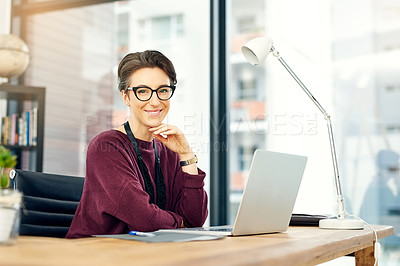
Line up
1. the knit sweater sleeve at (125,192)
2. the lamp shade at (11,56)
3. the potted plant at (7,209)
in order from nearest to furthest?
the potted plant at (7,209)
the knit sweater sleeve at (125,192)
the lamp shade at (11,56)

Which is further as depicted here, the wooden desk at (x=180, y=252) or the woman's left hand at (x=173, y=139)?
the woman's left hand at (x=173, y=139)

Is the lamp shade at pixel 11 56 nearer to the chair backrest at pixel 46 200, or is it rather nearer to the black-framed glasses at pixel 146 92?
the chair backrest at pixel 46 200

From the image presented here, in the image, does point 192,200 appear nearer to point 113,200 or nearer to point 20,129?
point 113,200

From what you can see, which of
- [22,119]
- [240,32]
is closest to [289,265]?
[22,119]

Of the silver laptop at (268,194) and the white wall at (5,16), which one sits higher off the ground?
the white wall at (5,16)

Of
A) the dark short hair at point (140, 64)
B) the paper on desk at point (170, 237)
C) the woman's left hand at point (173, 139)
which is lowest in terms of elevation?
the paper on desk at point (170, 237)

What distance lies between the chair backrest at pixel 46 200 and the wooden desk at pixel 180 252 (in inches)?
24.5

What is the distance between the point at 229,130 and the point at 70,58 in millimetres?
1433

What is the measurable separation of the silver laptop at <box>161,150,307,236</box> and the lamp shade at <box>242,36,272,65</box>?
1.47 ft

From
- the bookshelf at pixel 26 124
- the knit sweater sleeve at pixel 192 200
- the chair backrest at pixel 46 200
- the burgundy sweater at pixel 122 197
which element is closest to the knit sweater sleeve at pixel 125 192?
the burgundy sweater at pixel 122 197

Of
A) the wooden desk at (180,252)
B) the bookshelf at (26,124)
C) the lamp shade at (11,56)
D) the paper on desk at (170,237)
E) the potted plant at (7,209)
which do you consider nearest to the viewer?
the wooden desk at (180,252)

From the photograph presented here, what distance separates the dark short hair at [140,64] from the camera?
1.88m

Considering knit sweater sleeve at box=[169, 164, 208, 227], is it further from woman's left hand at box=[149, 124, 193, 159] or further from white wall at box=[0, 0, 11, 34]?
white wall at box=[0, 0, 11, 34]

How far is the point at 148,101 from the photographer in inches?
72.8
